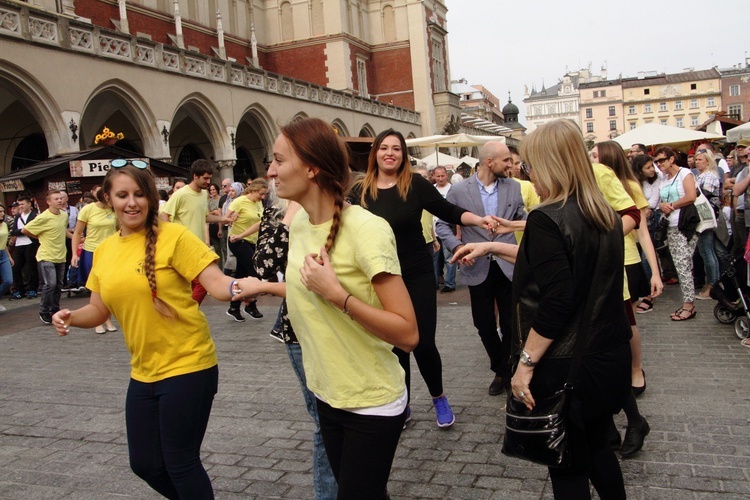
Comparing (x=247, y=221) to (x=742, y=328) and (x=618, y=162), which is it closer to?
(x=618, y=162)

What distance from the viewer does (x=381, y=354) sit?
8.30 feet

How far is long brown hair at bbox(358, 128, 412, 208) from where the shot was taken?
4711 millimetres

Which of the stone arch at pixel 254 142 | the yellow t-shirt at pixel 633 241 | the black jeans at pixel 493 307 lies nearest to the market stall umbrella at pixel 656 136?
the yellow t-shirt at pixel 633 241

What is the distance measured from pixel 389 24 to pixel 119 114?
25.7m

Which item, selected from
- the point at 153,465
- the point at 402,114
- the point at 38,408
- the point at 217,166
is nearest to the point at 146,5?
the point at 217,166

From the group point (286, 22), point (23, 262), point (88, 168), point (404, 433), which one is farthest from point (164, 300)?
point (286, 22)

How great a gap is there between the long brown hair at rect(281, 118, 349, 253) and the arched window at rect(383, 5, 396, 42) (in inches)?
1842

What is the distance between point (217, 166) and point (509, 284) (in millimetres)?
23223

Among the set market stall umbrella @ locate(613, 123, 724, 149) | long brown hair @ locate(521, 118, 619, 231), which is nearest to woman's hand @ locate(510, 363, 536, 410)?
long brown hair @ locate(521, 118, 619, 231)

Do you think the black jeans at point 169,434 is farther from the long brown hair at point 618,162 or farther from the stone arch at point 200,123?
the stone arch at point 200,123

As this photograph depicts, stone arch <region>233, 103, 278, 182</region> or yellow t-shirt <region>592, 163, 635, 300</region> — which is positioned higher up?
stone arch <region>233, 103, 278, 182</region>

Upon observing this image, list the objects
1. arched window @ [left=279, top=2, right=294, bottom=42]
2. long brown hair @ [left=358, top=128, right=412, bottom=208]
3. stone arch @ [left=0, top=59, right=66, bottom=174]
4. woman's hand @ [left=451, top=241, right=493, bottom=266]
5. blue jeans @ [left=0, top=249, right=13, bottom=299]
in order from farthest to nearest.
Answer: arched window @ [left=279, top=2, right=294, bottom=42], stone arch @ [left=0, top=59, right=66, bottom=174], blue jeans @ [left=0, top=249, right=13, bottom=299], long brown hair @ [left=358, top=128, right=412, bottom=208], woman's hand @ [left=451, top=241, right=493, bottom=266]

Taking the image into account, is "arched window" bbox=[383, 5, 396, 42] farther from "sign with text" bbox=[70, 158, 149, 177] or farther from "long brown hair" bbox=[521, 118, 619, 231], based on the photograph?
"long brown hair" bbox=[521, 118, 619, 231]

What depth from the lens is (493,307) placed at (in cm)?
545
